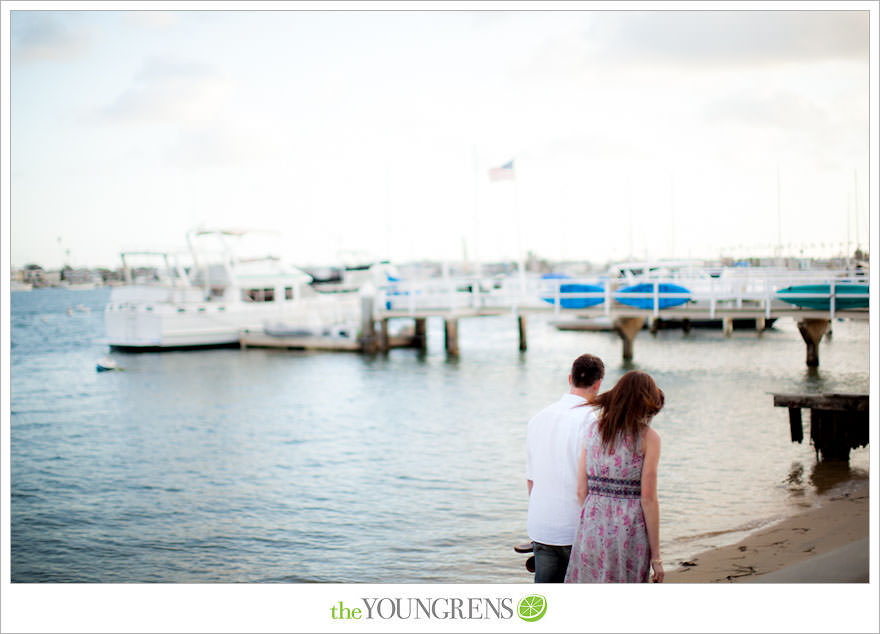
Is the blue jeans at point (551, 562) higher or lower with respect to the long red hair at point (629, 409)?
lower

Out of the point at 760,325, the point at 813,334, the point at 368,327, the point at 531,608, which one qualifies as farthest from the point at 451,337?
the point at 531,608

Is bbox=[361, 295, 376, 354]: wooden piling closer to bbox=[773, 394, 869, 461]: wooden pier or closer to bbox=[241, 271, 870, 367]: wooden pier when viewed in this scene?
bbox=[241, 271, 870, 367]: wooden pier

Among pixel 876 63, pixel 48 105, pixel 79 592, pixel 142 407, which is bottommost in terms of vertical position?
pixel 142 407

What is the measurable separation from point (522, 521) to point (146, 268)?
110 feet

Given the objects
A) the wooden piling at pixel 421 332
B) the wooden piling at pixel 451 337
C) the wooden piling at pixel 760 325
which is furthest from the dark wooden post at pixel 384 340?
the wooden piling at pixel 760 325

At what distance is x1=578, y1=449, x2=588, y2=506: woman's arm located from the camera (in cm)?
344

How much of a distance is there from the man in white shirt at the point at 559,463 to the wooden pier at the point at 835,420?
20.7 feet

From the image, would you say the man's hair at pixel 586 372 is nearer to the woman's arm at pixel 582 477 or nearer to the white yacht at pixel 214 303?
the woman's arm at pixel 582 477

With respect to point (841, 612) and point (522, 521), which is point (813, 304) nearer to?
point (522, 521)

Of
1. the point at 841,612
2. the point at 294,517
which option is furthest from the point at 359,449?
the point at 841,612

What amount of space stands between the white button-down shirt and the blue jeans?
0.05 meters

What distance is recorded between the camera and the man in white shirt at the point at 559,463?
3484mm

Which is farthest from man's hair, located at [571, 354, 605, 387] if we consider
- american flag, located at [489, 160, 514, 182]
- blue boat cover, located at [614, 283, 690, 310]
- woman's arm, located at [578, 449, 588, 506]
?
blue boat cover, located at [614, 283, 690, 310]

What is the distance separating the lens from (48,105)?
8500 millimetres
